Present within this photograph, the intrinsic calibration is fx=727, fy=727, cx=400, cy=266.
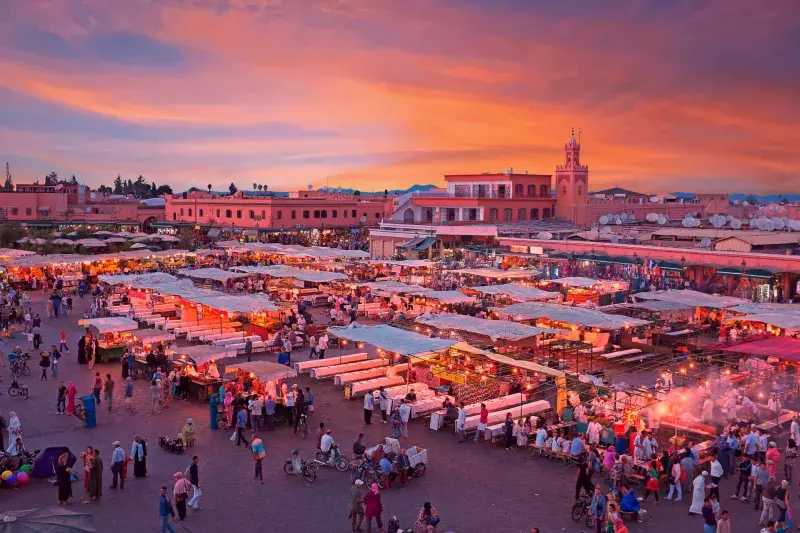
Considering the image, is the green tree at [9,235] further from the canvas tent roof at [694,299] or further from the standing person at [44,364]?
the canvas tent roof at [694,299]

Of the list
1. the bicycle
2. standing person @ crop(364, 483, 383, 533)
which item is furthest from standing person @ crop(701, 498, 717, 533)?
standing person @ crop(364, 483, 383, 533)

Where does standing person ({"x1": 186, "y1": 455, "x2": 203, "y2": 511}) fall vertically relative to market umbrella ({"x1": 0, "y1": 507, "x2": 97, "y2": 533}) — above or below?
below

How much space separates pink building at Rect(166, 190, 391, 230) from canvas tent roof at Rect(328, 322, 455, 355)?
149ft

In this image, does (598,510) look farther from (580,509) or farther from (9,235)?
(9,235)

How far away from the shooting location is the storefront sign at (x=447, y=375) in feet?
61.9

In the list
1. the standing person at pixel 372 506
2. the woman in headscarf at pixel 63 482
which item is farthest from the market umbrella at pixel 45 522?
the standing person at pixel 372 506

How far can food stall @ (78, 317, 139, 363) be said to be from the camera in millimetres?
22703

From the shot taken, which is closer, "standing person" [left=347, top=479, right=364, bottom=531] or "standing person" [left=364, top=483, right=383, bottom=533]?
"standing person" [left=364, top=483, right=383, bottom=533]

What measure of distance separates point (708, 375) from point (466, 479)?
753 centimetres

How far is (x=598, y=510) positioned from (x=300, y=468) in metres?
5.50

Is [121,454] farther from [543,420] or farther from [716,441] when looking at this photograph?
[716,441]

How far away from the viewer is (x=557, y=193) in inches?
2415

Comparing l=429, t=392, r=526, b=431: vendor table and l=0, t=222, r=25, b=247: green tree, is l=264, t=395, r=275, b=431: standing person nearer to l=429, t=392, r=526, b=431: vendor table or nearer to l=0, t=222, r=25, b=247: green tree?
l=429, t=392, r=526, b=431: vendor table

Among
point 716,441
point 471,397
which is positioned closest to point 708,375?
point 716,441
